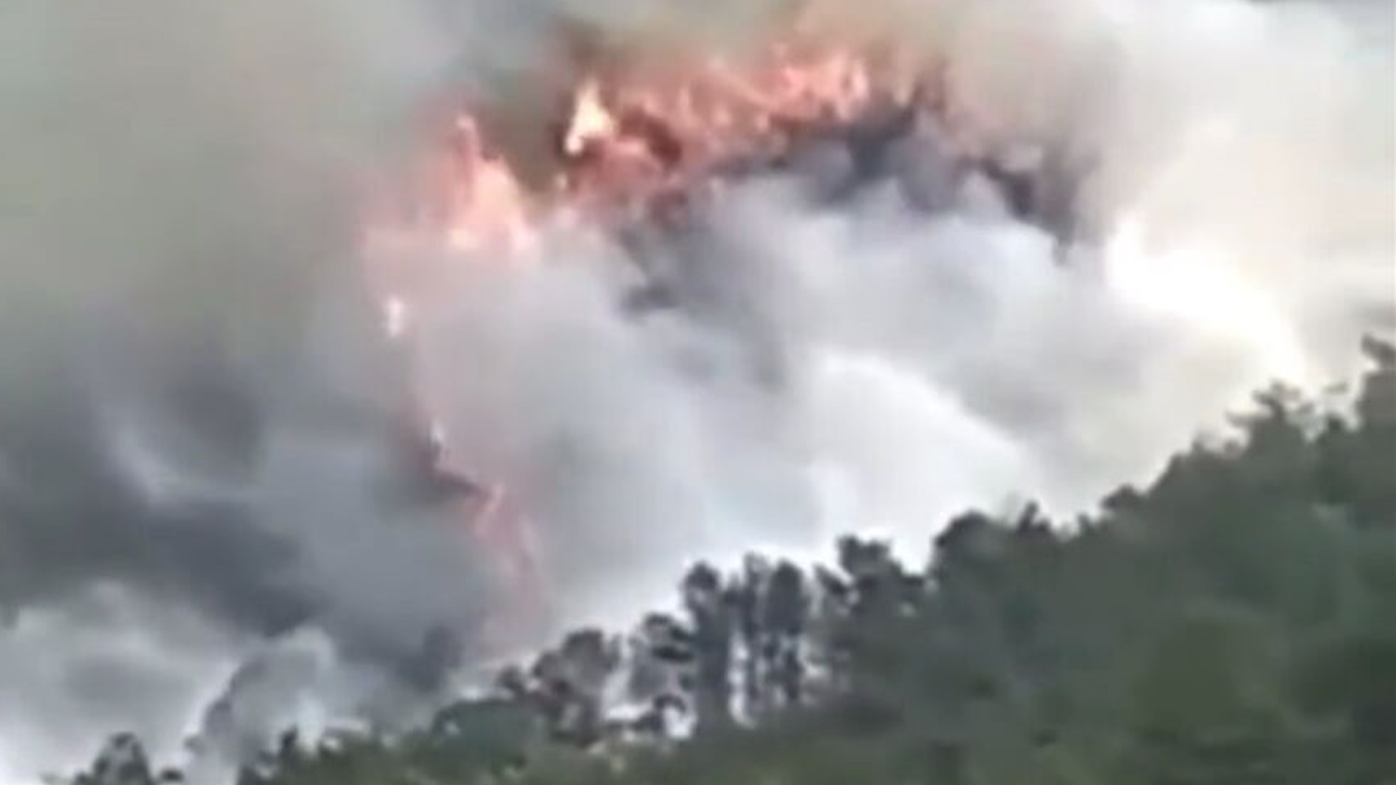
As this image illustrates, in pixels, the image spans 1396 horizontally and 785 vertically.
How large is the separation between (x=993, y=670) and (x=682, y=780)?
8208 mm

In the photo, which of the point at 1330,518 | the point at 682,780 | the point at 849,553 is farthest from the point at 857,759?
the point at 849,553

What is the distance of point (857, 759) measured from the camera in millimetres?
58594

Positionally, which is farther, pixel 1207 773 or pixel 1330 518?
pixel 1330 518

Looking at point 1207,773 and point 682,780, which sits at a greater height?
point 682,780

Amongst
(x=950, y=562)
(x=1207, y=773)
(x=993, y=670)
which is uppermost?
(x=950, y=562)

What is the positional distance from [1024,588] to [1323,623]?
116 feet

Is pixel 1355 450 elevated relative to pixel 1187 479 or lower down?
lower down

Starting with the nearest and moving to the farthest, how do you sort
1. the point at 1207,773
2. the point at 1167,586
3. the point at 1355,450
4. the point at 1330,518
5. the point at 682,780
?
the point at 1207,773, the point at 1330,518, the point at 1355,450, the point at 1167,586, the point at 682,780

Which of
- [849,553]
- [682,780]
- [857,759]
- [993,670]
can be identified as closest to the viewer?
[857,759]

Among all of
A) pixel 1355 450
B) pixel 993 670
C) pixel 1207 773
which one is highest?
pixel 993 670

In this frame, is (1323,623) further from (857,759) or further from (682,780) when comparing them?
(682,780)

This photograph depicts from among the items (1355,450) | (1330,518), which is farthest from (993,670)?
(1330,518)

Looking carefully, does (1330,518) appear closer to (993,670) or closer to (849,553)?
(993,670)

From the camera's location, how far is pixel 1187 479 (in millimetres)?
60750
